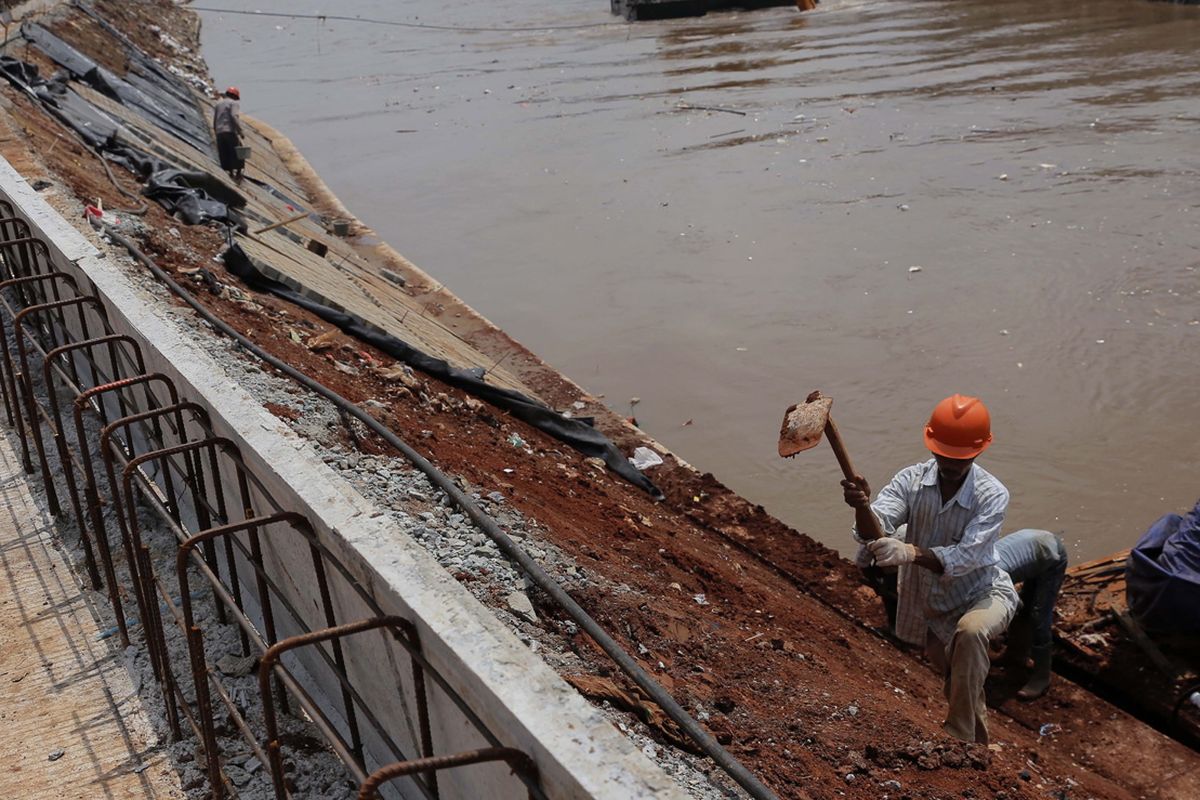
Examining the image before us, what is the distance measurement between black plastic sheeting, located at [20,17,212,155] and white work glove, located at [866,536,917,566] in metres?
14.5

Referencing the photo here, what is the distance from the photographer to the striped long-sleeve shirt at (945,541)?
482 cm

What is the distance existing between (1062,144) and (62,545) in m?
17.3

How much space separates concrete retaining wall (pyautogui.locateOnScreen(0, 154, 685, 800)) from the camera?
268cm

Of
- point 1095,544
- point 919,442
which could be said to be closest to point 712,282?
point 919,442

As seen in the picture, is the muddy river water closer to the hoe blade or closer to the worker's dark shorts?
the worker's dark shorts

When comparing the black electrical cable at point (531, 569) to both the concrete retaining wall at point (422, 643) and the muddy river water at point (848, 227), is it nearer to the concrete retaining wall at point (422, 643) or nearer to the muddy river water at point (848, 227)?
the concrete retaining wall at point (422, 643)

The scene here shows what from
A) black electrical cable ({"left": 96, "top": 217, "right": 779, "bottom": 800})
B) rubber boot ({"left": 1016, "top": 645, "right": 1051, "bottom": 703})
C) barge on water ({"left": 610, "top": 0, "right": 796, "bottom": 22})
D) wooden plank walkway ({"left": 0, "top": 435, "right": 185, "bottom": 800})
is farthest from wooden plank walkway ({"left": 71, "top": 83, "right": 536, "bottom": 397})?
barge on water ({"left": 610, "top": 0, "right": 796, "bottom": 22})

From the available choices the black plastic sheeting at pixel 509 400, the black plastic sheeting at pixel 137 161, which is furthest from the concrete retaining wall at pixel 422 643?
the black plastic sheeting at pixel 137 161

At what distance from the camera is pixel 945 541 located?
16.4 ft

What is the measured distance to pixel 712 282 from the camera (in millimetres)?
14328

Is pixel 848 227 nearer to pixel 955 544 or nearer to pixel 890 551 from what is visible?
pixel 955 544

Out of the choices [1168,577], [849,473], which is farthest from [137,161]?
[1168,577]

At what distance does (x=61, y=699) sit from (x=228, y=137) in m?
12.2

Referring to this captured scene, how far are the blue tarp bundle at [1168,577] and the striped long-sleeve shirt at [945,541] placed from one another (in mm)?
1209
